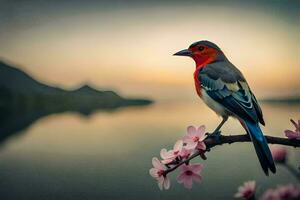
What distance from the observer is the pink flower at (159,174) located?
203cm

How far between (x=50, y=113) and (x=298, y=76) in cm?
114

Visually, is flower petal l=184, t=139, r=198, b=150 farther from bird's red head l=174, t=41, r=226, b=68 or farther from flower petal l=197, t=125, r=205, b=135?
bird's red head l=174, t=41, r=226, b=68

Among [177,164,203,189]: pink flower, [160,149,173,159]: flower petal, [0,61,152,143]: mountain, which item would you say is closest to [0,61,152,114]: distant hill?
[0,61,152,143]: mountain

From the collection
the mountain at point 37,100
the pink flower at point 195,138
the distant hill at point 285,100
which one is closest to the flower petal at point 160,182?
the pink flower at point 195,138

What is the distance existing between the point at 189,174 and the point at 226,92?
1.28 feet

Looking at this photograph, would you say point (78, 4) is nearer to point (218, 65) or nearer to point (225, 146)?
point (218, 65)

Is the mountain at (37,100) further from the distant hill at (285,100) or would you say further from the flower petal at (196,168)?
the distant hill at (285,100)

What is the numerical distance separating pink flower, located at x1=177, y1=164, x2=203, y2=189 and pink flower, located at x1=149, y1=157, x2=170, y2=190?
0.22 feet

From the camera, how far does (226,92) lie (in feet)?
6.81

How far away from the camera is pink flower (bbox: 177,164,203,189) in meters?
2.12

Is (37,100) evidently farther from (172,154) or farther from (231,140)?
(231,140)

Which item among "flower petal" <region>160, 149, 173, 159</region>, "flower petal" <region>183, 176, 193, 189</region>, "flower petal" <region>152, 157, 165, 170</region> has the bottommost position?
"flower petal" <region>183, 176, 193, 189</region>

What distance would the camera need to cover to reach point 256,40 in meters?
2.27

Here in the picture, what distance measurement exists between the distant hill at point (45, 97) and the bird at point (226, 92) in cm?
30
